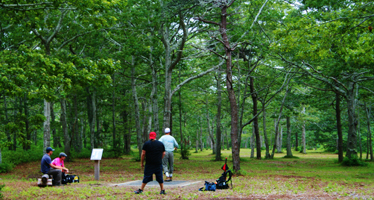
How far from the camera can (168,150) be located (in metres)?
11.1

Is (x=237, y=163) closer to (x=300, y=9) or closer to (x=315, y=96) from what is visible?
(x=300, y=9)

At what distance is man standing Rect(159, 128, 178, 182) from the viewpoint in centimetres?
1095

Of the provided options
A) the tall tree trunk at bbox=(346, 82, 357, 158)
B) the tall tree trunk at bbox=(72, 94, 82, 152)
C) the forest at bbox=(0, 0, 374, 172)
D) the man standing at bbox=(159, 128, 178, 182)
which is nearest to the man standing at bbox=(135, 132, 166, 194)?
the man standing at bbox=(159, 128, 178, 182)

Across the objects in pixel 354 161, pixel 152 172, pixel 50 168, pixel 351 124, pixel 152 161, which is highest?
pixel 351 124

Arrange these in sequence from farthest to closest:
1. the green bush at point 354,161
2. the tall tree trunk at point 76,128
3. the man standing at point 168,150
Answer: the tall tree trunk at point 76,128
the green bush at point 354,161
the man standing at point 168,150

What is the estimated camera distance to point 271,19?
1852cm

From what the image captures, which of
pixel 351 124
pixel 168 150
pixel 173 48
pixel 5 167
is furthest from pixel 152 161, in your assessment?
pixel 351 124

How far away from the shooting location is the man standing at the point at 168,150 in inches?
431

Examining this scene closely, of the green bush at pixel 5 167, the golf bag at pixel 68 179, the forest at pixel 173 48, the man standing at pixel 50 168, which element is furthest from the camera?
the green bush at pixel 5 167

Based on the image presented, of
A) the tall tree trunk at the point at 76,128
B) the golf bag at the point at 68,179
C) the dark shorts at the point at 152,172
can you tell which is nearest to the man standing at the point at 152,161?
the dark shorts at the point at 152,172

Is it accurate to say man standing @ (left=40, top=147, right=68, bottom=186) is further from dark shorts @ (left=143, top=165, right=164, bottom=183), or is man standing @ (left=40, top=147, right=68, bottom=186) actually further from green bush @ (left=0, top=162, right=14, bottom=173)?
green bush @ (left=0, top=162, right=14, bottom=173)

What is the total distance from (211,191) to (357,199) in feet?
12.2

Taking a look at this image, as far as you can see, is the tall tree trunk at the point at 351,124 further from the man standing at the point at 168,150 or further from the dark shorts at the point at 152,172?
the dark shorts at the point at 152,172

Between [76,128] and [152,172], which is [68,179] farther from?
[76,128]
